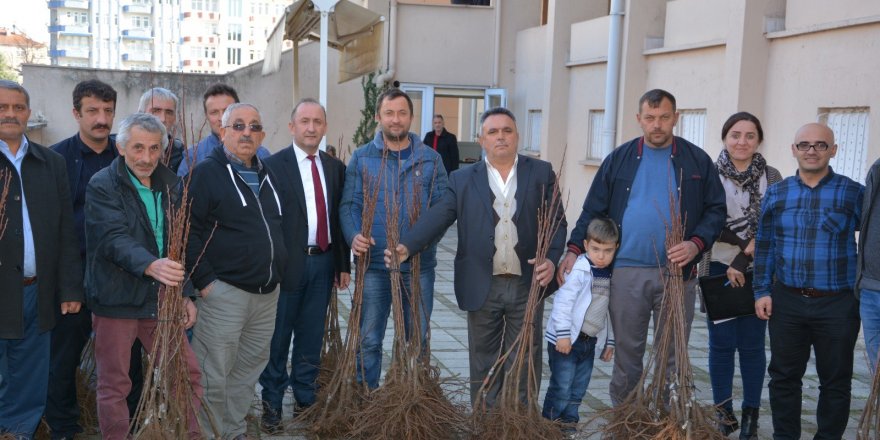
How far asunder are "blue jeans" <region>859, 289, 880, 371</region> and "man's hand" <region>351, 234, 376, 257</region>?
2406 mm

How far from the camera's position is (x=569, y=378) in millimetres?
4699

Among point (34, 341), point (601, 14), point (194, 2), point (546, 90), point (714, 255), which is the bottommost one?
point (34, 341)

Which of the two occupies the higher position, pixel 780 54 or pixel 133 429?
pixel 780 54

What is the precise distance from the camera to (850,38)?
23.9 ft

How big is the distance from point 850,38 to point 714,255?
128 inches

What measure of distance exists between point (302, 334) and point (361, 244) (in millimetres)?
724

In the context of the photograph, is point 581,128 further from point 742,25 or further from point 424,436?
point 424,436

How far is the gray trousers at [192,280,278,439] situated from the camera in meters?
4.36

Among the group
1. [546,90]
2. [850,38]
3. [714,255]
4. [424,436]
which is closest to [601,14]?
[546,90]

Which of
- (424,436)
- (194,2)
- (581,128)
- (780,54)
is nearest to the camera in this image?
(424,436)

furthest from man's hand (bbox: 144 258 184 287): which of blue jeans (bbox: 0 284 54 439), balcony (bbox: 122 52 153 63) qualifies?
balcony (bbox: 122 52 153 63)

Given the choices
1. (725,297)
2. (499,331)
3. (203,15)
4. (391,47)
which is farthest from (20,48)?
(725,297)

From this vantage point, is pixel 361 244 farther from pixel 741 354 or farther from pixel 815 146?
pixel 815 146

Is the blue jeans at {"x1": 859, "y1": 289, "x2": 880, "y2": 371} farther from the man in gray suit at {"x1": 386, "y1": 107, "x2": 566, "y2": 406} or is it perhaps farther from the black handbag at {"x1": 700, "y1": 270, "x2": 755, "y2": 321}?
the man in gray suit at {"x1": 386, "y1": 107, "x2": 566, "y2": 406}
